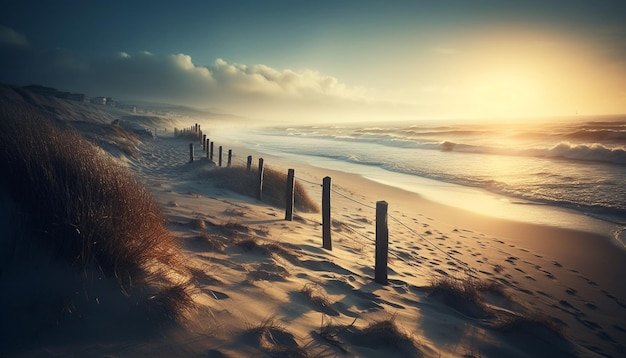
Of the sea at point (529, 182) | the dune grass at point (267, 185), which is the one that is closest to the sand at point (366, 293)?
the dune grass at point (267, 185)

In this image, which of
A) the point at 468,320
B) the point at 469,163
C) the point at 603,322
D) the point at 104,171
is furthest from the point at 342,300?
the point at 469,163

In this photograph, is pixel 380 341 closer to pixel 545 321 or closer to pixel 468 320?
pixel 468 320

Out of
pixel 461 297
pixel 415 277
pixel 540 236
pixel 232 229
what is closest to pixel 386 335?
pixel 461 297

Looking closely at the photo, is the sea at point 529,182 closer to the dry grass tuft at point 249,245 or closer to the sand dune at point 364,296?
the sand dune at point 364,296

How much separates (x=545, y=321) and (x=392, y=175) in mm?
17342

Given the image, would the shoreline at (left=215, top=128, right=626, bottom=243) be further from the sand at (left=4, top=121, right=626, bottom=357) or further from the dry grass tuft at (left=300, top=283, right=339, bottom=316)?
the dry grass tuft at (left=300, top=283, right=339, bottom=316)

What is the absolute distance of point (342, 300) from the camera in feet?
14.1

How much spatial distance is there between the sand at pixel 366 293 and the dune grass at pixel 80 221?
480mm

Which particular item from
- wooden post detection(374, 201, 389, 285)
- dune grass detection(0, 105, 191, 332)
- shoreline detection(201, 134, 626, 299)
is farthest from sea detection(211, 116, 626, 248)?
dune grass detection(0, 105, 191, 332)

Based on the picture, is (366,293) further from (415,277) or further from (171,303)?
(171,303)

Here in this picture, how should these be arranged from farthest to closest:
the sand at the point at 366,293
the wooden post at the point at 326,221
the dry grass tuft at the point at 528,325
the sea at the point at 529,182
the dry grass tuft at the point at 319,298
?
the sea at the point at 529,182
the wooden post at the point at 326,221
the dry grass tuft at the point at 528,325
the dry grass tuft at the point at 319,298
the sand at the point at 366,293

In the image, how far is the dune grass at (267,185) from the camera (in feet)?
36.9

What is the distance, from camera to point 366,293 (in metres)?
4.75

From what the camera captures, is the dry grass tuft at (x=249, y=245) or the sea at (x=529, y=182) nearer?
the dry grass tuft at (x=249, y=245)
